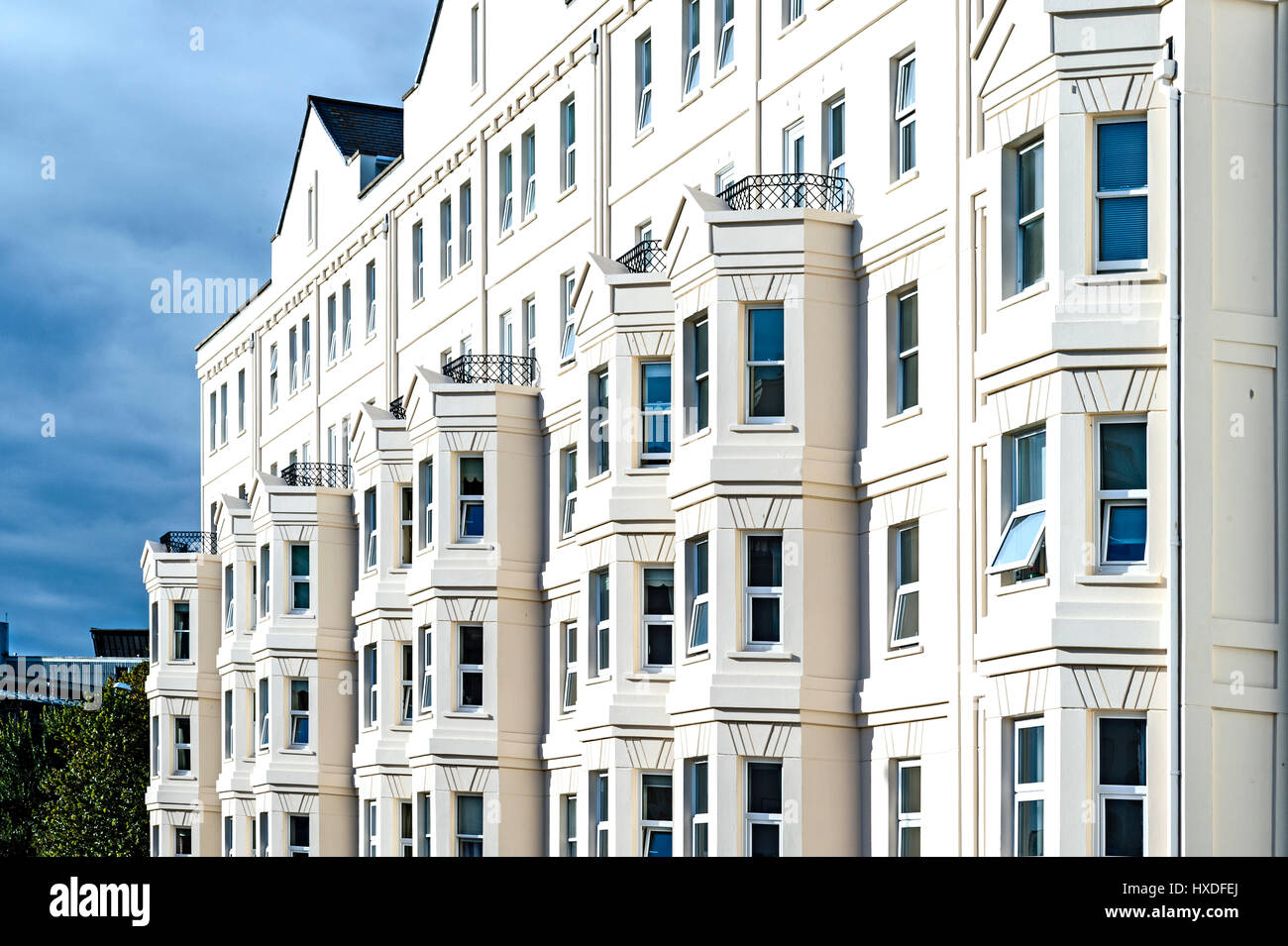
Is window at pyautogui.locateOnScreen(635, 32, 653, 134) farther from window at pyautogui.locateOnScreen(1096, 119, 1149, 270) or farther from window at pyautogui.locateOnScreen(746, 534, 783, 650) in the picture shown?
window at pyautogui.locateOnScreen(1096, 119, 1149, 270)

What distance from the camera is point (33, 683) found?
4658 inches

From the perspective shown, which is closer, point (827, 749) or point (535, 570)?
point (827, 749)

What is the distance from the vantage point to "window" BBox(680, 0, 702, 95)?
33312 mm

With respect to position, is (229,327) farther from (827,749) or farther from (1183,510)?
(1183,510)

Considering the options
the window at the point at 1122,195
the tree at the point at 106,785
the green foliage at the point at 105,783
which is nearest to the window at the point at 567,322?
the window at the point at 1122,195

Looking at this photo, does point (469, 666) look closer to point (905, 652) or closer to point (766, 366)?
point (766, 366)

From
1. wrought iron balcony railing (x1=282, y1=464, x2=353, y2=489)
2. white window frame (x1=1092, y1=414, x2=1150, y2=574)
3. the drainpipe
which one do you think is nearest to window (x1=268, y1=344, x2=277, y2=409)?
wrought iron balcony railing (x1=282, y1=464, x2=353, y2=489)

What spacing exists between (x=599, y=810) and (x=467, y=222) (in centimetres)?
1408

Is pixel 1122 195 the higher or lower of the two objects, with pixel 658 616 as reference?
higher

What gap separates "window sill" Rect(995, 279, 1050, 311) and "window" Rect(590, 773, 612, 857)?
1236 cm

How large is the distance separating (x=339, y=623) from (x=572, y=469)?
38.7 feet

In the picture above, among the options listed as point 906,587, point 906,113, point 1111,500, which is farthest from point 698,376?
point 1111,500

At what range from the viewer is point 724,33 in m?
32.4
